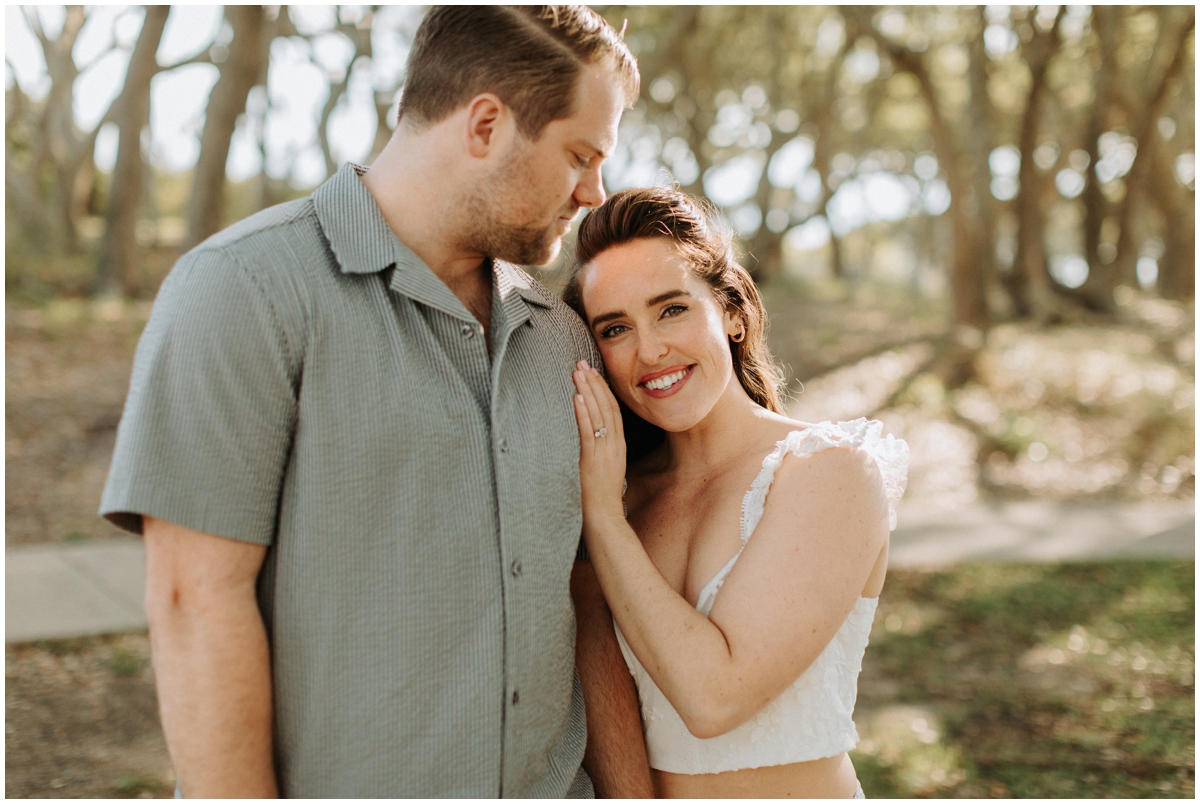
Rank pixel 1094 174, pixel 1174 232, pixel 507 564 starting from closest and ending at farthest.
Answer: pixel 507 564
pixel 1094 174
pixel 1174 232

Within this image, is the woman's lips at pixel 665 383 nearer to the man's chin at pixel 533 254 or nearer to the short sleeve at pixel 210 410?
the man's chin at pixel 533 254

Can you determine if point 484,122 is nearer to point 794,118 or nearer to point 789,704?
point 789,704

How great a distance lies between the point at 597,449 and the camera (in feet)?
7.48

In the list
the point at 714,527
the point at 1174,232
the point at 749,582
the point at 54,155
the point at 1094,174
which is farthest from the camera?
the point at 1174,232

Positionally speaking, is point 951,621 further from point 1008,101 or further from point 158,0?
point 1008,101

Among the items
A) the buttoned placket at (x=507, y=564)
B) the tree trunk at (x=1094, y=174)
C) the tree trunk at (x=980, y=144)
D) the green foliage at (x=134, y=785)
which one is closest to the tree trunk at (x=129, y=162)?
the green foliage at (x=134, y=785)

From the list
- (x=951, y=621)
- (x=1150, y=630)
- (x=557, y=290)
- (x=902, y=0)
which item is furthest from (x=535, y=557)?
(x=902, y=0)

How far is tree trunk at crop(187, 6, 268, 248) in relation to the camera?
29.0ft

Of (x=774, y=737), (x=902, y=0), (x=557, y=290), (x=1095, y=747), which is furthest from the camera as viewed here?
(x=902, y=0)

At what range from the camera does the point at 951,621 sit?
6715 mm

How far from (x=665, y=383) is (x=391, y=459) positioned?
0.92 m

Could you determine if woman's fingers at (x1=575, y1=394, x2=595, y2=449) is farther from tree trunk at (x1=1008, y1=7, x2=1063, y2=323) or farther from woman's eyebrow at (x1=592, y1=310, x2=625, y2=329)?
tree trunk at (x1=1008, y1=7, x2=1063, y2=323)

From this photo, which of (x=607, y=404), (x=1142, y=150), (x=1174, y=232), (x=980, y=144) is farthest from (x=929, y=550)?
(x=1174, y=232)

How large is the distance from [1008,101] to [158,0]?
24.2 metres
